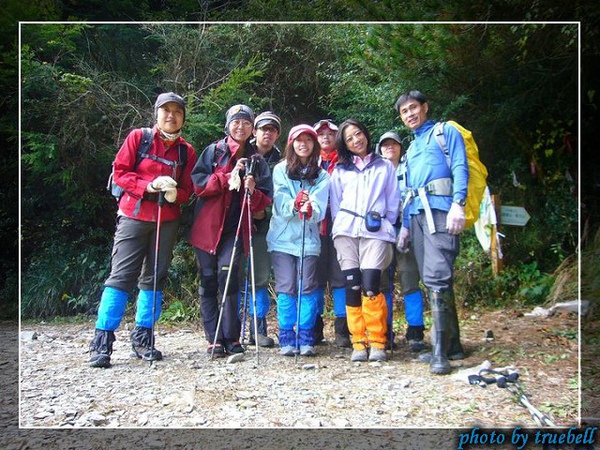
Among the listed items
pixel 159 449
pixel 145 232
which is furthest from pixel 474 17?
pixel 159 449

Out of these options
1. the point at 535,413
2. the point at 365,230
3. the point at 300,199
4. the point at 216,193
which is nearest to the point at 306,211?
the point at 300,199

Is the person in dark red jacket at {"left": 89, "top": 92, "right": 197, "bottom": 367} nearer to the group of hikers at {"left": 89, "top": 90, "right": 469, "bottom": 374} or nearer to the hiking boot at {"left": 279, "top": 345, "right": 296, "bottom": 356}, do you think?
the group of hikers at {"left": 89, "top": 90, "right": 469, "bottom": 374}

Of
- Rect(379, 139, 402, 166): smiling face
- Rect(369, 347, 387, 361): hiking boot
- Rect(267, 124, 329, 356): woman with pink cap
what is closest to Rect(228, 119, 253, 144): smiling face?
Rect(267, 124, 329, 356): woman with pink cap

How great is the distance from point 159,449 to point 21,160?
174 centimetres

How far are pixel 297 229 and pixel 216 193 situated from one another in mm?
555

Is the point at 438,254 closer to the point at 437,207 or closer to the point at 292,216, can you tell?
the point at 437,207

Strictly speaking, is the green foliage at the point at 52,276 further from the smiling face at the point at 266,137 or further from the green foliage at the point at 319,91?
the smiling face at the point at 266,137

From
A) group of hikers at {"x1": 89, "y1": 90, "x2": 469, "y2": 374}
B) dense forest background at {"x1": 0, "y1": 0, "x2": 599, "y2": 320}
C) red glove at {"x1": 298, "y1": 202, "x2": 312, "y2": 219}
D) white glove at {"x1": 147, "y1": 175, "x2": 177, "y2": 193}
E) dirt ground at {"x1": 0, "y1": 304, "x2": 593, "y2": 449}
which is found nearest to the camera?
dirt ground at {"x1": 0, "y1": 304, "x2": 593, "y2": 449}

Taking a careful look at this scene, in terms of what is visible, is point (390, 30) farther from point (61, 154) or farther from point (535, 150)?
point (61, 154)

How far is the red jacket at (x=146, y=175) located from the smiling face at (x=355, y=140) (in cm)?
95

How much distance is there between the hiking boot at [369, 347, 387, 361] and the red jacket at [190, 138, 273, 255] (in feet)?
3.43

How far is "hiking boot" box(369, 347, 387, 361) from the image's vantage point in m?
3.27

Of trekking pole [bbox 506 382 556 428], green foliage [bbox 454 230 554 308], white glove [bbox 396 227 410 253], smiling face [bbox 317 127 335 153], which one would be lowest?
trekking pole [bbox 506 382 556 428]

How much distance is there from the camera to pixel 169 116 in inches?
130
